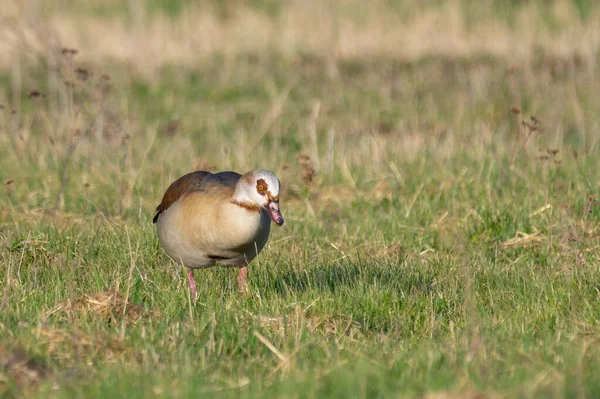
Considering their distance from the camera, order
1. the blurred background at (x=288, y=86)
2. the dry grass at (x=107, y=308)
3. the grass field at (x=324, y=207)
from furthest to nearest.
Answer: the blurred background at (x=288, y=86), the dry grass at (x=107, y=308), the grass field at (x=324, y=207)

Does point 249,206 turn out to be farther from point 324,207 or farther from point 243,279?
point 324,207

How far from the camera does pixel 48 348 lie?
464 centimetres

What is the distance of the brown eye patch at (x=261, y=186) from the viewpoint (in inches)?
211

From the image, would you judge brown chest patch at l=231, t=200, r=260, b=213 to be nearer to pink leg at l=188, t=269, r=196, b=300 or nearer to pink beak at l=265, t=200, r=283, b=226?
pink beak at l=265, t=200, r=283, b=226

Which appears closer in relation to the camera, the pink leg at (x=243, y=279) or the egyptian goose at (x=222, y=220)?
the egyptian goose at (x=222, y=220)

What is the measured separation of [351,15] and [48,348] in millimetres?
14060

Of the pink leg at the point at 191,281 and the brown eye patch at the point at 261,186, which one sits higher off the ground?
the brown eye patch at the point at 261,186

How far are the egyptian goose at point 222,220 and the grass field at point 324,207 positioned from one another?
242mm

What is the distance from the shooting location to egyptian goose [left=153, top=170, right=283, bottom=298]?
541cm

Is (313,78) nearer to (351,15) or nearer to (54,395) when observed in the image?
(351,15)

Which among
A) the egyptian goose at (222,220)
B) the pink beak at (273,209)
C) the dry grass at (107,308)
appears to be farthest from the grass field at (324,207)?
the pink beak at (273,209)

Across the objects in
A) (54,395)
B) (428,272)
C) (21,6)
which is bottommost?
(428,272)

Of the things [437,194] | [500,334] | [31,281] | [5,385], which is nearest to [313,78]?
[437,194]

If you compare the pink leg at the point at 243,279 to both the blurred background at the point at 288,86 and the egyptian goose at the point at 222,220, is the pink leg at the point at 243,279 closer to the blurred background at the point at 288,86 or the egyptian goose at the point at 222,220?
the egyptian goose at the point at 222,220
